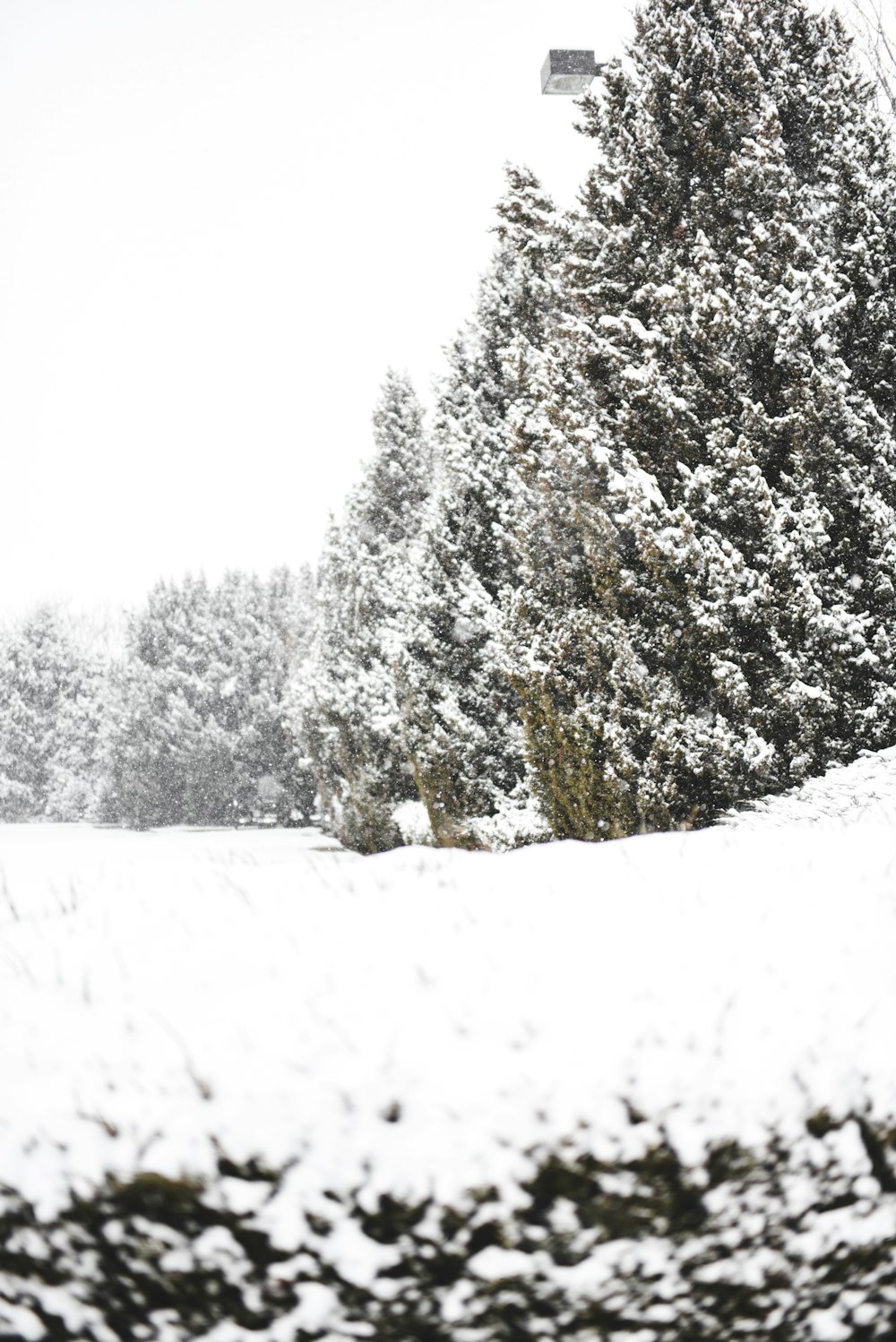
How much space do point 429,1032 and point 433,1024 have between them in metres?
0.02

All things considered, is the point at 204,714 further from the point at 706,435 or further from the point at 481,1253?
the point at 481,1253

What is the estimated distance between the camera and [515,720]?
11188 millimetres

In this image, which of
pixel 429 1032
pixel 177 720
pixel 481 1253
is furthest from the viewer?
pixel 177 720

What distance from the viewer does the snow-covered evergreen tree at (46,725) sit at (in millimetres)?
35688

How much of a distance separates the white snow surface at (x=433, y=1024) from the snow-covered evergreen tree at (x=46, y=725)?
1426 inches

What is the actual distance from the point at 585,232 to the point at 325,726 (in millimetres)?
10779

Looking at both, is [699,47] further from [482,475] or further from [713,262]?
[482,475]

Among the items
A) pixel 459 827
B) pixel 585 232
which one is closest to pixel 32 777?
pixel 459 827

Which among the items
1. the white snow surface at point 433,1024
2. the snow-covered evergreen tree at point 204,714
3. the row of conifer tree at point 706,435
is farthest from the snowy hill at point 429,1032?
the snow-covered evergreen tree at point 204,714

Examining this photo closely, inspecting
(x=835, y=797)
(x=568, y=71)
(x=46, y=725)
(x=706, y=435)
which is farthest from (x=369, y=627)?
(x=46, y=725)

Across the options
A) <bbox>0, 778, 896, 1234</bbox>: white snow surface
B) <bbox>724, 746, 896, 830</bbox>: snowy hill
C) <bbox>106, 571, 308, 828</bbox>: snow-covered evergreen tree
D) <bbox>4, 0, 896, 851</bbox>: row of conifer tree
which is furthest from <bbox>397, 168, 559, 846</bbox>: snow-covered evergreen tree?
<bbox>106, 571, 308, 828</bbox>: snow-covered evergreen tree

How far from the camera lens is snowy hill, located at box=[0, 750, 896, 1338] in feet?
5.85

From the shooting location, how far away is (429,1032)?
1924mm

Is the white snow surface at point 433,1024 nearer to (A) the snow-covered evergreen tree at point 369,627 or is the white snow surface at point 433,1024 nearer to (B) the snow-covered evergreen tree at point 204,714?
(A) the snow-covered evergreen tree at point 369,627
